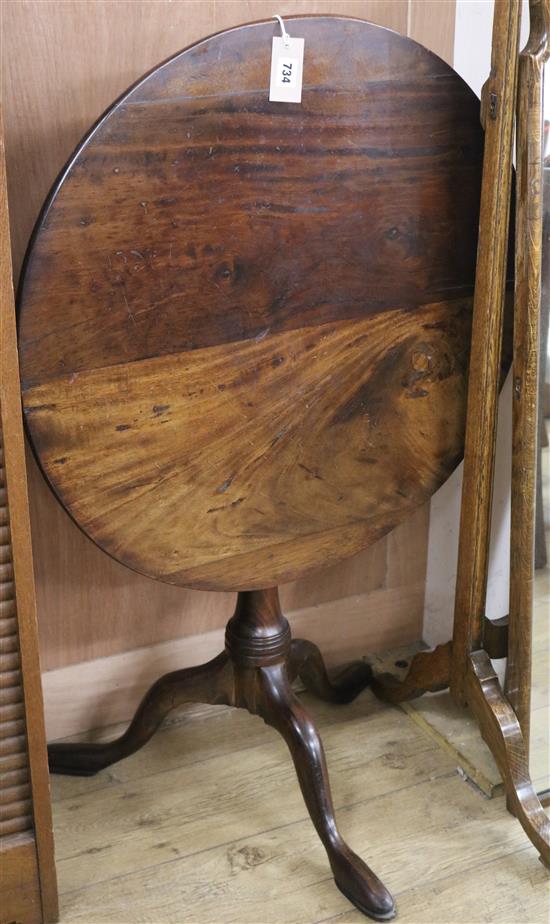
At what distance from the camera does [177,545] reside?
1.47 metres

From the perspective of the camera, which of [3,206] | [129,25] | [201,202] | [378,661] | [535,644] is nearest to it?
[3,206]

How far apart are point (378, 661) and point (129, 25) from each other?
1279mm

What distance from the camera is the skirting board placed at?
1.87 m

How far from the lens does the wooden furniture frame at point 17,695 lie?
49.2 inches

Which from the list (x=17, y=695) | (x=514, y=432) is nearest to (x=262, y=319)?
(x=514, y=432)

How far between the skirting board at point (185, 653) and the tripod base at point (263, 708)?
90mm

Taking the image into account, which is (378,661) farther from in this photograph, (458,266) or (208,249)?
(208,249)

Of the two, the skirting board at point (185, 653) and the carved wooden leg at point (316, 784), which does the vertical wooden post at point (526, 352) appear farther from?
the skirting board at point (185, 653)

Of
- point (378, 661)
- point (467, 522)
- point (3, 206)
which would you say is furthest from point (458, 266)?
point (378, 661)

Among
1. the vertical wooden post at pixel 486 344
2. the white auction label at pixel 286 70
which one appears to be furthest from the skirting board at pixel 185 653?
the white auction label at pixel 286 70

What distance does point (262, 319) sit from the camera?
1.43 m

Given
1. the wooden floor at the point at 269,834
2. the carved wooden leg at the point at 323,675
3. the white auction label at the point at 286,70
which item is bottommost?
the wooden floor at the point at 269,834

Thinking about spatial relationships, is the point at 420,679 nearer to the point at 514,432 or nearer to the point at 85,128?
the point at 514,432

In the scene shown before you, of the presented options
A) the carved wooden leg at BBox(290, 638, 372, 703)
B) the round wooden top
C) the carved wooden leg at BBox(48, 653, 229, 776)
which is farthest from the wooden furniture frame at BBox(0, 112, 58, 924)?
the carved wooden leg at BBox(290, 638, 372, 703)
